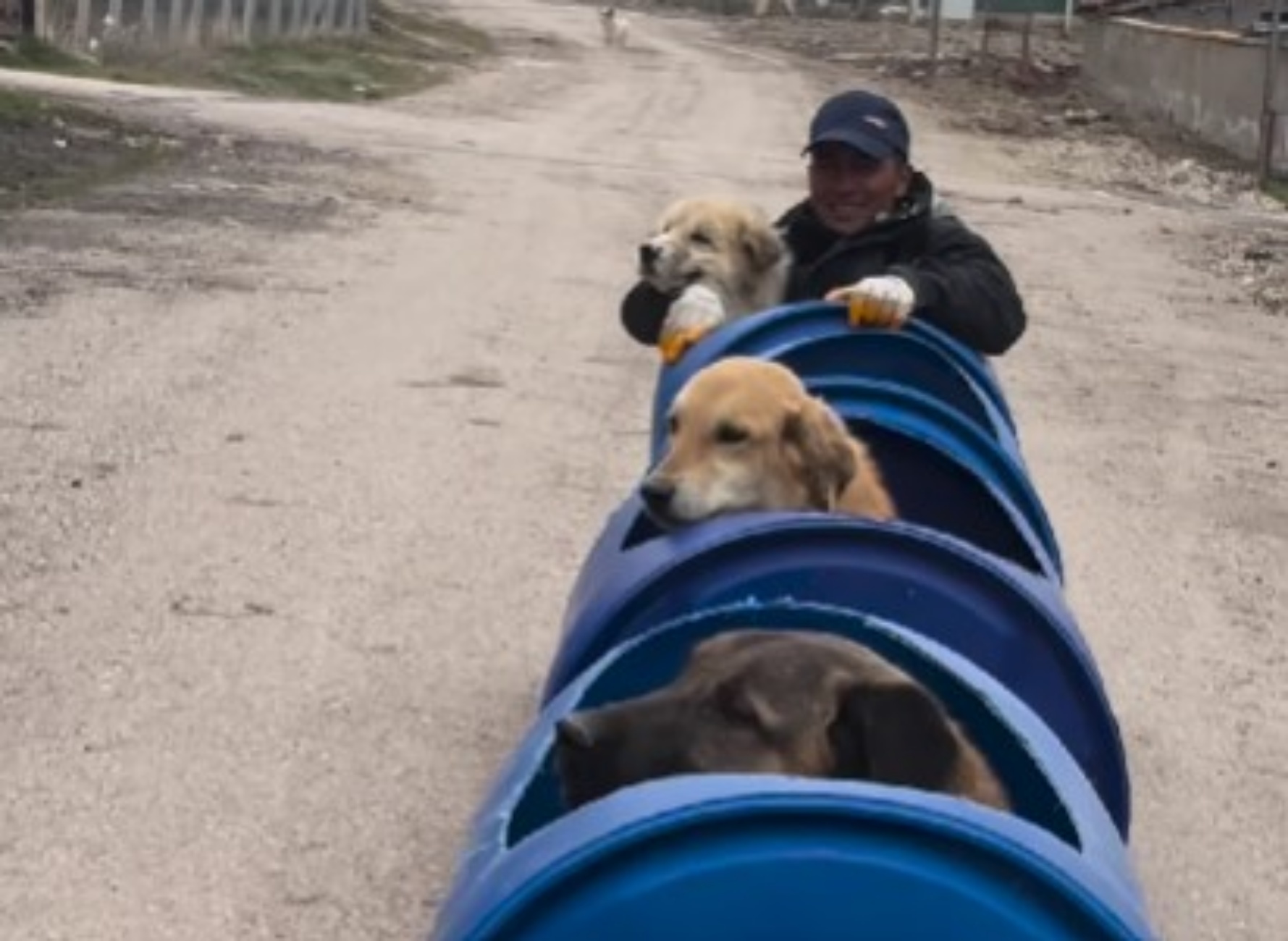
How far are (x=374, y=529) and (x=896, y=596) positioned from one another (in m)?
4.48

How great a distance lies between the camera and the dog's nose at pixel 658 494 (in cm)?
515

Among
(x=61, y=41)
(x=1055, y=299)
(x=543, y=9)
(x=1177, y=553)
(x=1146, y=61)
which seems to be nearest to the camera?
(x=1177, y=553)

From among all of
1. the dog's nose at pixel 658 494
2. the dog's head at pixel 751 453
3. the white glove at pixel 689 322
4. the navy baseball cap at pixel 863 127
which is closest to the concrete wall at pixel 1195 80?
the navy baseball cap at pixel 863 127

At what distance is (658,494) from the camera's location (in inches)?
203

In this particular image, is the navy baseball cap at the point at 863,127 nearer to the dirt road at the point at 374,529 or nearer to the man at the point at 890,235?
the man at the point at 890,235

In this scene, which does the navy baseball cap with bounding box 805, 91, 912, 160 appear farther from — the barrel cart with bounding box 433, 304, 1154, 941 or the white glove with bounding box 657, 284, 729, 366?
the barrel cart with bounding box 433, 304, 1154, 941

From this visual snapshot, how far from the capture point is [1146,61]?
36.0 meters

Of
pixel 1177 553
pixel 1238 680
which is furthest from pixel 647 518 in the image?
pixel 1177 553

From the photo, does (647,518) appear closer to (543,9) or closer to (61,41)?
(61,41)

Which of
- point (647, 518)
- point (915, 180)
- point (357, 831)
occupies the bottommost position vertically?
point (357, 831)

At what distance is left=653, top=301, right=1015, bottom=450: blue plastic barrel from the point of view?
576 cm

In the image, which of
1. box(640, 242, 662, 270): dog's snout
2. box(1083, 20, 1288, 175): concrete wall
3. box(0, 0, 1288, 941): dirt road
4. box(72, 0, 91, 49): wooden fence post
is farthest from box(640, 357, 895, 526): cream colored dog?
box(72, 0, 91, 49): wooden fence post

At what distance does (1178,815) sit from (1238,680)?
124 centimetres

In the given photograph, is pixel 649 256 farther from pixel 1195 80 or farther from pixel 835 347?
pixel 1195 80
